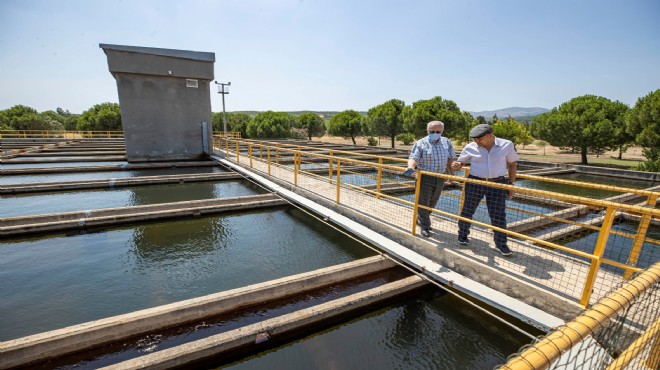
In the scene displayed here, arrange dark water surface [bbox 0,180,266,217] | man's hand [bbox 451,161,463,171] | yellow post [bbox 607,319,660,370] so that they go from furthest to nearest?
dark water surface [bbox 0,180,266,217] → man's hand [bbox 451,161,463,171] → yellow post [bbox 607,319,660,370]

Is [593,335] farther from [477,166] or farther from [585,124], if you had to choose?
[585,124]

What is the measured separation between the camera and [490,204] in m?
3.84

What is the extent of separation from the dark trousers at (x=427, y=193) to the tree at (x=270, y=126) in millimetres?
47742

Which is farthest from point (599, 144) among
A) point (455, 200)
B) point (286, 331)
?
point (286, 331)

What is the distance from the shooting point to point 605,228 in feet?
8.99

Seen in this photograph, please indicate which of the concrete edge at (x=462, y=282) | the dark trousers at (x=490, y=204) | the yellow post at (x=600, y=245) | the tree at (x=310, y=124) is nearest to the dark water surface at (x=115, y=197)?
the concrete edge at (x=462, y=282)

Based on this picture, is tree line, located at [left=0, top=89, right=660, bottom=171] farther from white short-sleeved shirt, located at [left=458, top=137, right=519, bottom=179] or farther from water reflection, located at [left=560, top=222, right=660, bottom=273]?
white short-sleeved shirt, located at [left=458, top=137, right=519, bottom=179]

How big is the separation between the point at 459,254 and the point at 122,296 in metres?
4.84

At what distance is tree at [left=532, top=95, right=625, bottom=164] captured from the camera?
74.0ft

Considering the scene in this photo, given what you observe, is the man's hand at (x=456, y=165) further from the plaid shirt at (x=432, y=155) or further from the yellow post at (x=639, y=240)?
the yellow post at (x=639, y=240)

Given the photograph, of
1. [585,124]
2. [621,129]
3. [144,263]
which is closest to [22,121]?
[144,263]

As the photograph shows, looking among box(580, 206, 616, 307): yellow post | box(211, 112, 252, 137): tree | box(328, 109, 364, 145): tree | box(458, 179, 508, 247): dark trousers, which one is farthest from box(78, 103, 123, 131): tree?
box(580, 206, 616, 307): yellow post

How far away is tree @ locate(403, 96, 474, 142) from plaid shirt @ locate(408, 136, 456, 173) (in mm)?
29826

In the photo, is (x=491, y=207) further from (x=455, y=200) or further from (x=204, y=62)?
(x=204, y=62)
